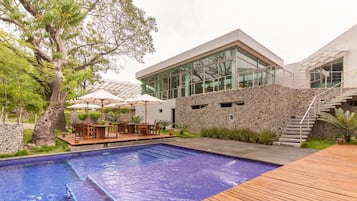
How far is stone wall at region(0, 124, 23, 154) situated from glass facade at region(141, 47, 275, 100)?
11669 millimetres

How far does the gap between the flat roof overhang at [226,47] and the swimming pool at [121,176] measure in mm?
8379

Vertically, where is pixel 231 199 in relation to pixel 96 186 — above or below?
above

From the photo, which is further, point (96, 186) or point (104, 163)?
point (104, 163)

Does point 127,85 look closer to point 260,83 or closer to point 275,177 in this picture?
point 260,83

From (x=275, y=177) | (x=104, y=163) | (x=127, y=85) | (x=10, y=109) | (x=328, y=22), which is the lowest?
(x=104, y=163)

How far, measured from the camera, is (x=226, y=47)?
13.9m

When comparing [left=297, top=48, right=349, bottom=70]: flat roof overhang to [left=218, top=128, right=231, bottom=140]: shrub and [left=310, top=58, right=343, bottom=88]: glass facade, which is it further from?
[left=218, top=128, right=231, bottom=140]: shrub

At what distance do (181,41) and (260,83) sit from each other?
42.0 ft

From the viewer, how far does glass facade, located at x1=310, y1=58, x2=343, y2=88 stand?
12.9 metres

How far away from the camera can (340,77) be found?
12.8 metres

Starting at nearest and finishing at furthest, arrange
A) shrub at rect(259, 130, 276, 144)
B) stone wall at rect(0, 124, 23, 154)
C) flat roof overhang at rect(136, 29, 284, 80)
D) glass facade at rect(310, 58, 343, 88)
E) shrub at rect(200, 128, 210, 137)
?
stone wall at rect(0, 124, 23, 154) → shrub at rect(259, 130, 276, 144) → glass facade at rect(310, 58, 343, 88) → flat roof overhang at rect(136, 29, 284, 80) → shrub at rect(200, 128, 210, 137)

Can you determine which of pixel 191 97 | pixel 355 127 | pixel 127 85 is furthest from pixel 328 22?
pixel 127 85

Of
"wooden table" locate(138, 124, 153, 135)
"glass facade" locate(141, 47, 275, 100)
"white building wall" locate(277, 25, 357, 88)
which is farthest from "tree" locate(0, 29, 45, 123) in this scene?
"white building wall" locate(277, 25, 357, 88)

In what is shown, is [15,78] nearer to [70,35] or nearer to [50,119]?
[50,119]
